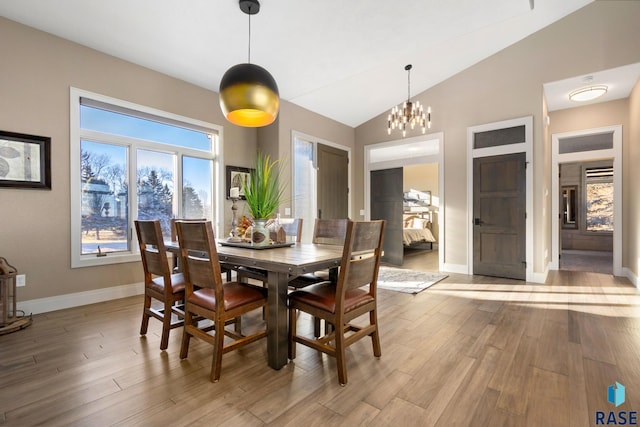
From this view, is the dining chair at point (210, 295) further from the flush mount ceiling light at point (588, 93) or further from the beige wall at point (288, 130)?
the flush mount ceiling light at point (588, 93)

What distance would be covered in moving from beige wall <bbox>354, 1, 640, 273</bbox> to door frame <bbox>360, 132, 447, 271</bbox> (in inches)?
3.4

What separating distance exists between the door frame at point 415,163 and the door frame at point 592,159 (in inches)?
86.2

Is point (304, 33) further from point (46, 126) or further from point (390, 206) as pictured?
point (390, 206)

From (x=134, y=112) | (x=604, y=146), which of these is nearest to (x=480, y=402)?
(x=134, y=112)

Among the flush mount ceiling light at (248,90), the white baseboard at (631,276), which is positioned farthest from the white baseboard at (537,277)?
the flush mount ceiling light at (248,90)

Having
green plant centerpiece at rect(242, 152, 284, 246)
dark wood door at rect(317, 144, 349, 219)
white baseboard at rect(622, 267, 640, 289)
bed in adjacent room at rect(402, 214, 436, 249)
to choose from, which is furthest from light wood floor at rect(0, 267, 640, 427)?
bed in adjacent room at rect(402, 214, 436, 249)

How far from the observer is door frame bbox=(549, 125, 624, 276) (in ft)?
16.1

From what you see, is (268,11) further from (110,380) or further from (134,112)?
(110,380)

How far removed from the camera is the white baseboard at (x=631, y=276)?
4.19 m

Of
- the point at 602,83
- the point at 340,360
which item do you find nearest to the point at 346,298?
the point at 340,360

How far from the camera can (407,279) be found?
4.62 m

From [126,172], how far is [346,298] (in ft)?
10.9

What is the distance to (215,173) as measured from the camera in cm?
455

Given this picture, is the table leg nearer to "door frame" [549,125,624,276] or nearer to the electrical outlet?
the electrical outlet
